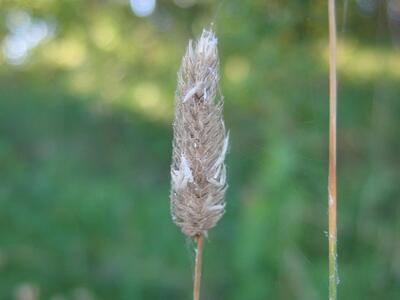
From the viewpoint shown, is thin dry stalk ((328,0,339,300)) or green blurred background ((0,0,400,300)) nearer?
thin dry stalk ((328,0,339,300))

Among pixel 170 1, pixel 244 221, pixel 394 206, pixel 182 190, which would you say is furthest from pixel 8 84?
pixel 182 190

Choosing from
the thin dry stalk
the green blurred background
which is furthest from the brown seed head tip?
the green blurred background

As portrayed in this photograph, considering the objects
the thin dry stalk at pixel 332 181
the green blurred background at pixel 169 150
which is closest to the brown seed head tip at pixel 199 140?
the thin dry stalk at pixel 332 181

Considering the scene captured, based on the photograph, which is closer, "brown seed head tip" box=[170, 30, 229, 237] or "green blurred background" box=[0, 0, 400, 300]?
"brown seed head tip" box=[170, 30, 229, 237]

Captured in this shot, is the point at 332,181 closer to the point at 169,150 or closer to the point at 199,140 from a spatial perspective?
the point at 199,140

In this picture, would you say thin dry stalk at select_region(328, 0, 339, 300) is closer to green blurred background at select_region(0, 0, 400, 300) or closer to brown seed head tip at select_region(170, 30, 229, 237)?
brown seed head tip at select_region(170, 30, 229, 237)

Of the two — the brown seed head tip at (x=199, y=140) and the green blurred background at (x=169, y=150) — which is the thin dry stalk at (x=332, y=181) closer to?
the brown seed head tip at (x=199, y=140)
